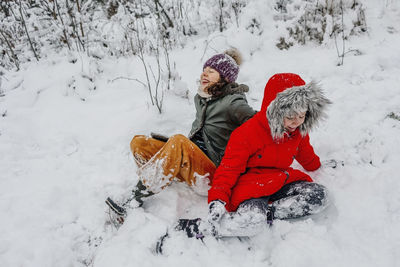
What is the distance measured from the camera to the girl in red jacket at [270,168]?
1.58 meters

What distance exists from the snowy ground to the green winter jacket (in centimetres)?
47

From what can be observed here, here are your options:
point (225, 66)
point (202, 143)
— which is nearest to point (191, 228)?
point (202, 143)

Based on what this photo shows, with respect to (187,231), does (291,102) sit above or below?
above

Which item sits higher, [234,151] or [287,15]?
[287,15]

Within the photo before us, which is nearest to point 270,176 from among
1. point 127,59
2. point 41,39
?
point 127,59

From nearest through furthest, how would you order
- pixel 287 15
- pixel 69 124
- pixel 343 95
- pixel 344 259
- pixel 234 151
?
1. pixel 344 259
2. pixel 234 151
3. pixel 343 95
4. pixel 69 124
5. pixel 287 15

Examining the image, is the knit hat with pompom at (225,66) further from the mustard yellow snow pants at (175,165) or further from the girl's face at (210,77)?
the mustard yellow snow pants at (175,165)

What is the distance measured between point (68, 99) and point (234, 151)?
288 centimetres

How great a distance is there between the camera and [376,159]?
6.59ft

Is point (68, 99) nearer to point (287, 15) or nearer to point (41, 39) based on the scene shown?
point (41, 39)

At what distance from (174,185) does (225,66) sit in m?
1.12

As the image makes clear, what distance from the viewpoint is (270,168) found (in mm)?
1834

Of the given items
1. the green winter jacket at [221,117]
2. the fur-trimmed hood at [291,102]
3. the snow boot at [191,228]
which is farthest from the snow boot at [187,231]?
the fur-trimmed hood at [291,102]

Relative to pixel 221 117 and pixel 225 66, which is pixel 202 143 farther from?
pixel 225 66
